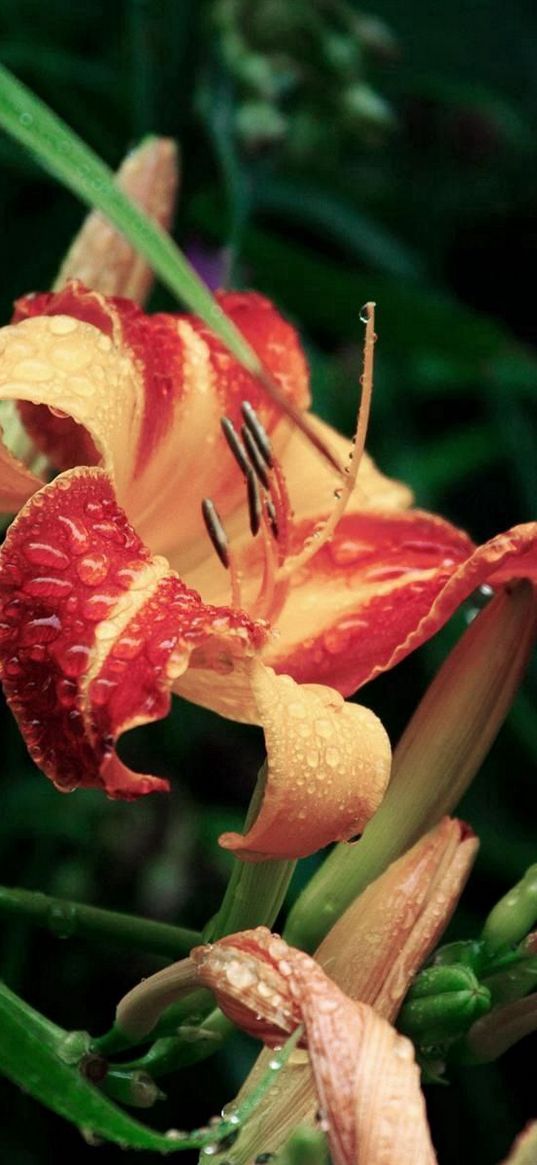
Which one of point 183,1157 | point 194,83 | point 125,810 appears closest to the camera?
point 194,83

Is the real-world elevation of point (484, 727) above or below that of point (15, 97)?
below

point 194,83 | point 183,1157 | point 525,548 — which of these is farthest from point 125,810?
point 525,548

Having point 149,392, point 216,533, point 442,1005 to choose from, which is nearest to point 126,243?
point 149,392

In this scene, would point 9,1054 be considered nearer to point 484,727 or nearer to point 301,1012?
point 301,1012

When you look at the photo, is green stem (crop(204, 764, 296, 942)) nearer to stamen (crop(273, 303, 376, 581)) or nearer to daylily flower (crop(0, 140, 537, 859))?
daylily flower (crop(0, 140, 537, 859))

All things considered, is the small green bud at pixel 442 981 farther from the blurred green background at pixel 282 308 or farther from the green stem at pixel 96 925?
the blurred green background at pixel 282 308
